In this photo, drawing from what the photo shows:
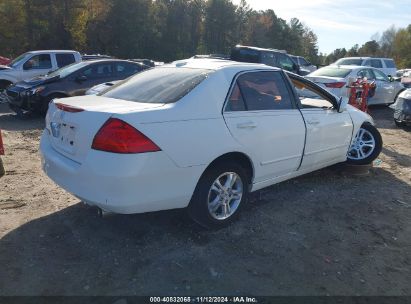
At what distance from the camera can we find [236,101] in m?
3.96

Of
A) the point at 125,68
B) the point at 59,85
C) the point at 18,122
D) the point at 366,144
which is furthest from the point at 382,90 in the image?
the point at 18,122

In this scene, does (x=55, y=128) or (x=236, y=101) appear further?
(x=236, y=101)

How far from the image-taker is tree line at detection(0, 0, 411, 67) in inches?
1204

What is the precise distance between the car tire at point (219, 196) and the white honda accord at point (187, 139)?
1 cm

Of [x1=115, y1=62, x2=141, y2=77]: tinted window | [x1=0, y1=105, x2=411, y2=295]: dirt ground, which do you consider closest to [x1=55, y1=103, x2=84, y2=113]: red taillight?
[x1=0, y1=105, x2=411, y2=295]: dirt ground

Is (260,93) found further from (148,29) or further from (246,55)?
(148,29)

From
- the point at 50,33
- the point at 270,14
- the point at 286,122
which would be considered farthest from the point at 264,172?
the point at 270,14

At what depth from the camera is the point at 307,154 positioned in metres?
4.76

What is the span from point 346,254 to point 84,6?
34.3m

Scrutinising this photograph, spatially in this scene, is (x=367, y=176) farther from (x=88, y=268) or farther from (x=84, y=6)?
(x=84, y=6)

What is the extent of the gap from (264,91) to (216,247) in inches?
69.4

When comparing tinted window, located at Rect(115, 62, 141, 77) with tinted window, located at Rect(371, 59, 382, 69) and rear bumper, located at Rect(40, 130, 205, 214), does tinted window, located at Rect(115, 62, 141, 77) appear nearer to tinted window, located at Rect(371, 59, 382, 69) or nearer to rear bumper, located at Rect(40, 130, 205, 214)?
rear bumper, located at Rect(40, 130, 205, 214)

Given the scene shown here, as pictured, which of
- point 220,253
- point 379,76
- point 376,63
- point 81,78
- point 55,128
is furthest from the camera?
point 376,63

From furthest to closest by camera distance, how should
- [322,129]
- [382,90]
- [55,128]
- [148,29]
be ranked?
[148,29], [382,90], [322,129], [55,128]
